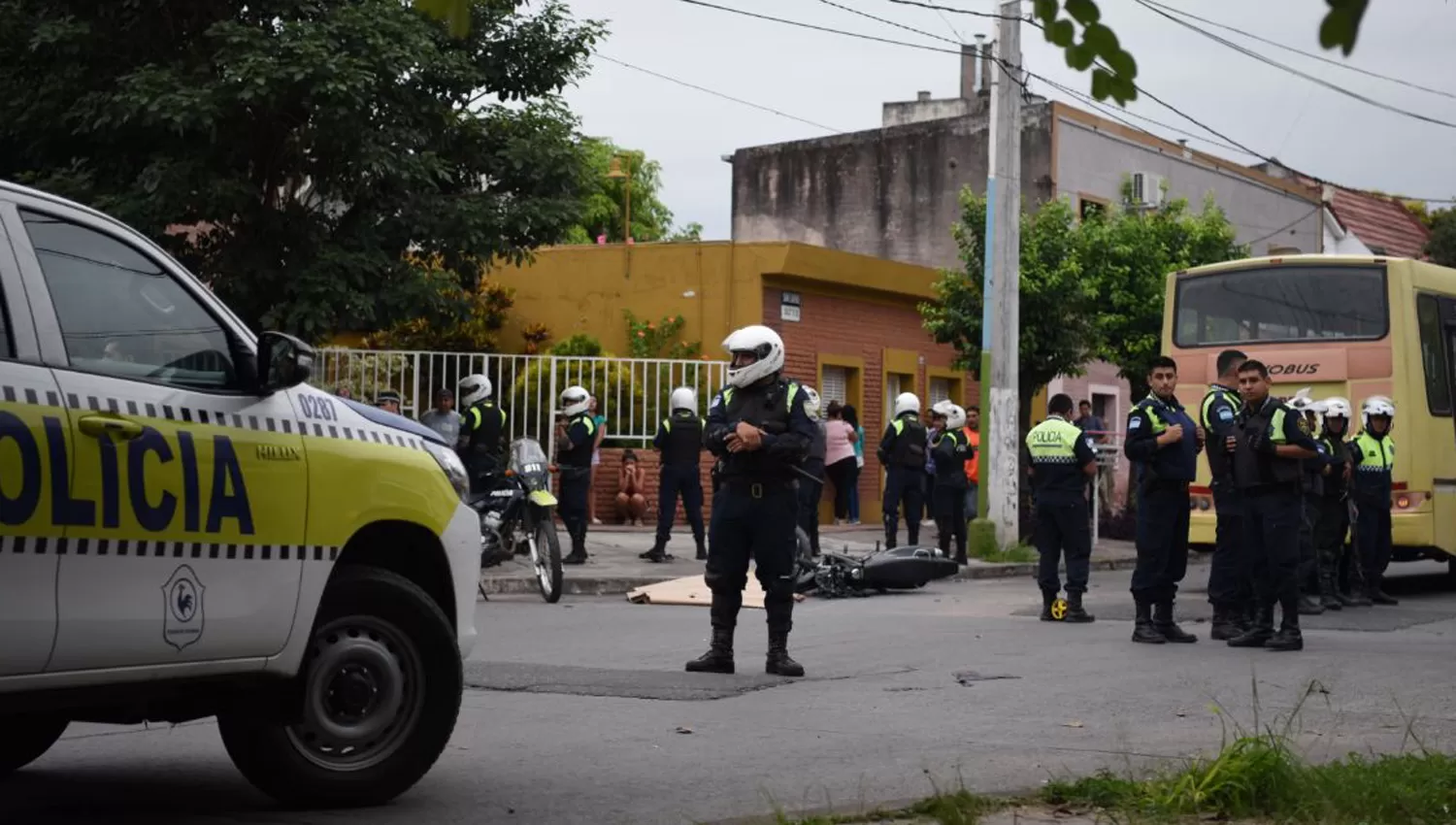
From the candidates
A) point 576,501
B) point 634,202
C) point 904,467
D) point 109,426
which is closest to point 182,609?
point 109,426

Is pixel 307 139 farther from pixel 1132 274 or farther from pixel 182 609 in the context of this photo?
pixel 1132 274

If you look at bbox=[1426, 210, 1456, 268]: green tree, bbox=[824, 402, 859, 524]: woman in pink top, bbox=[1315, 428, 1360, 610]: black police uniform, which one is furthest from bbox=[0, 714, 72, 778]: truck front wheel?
bbox=[1426, 210, 1456, 268]: green tree

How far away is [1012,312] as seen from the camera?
22500mm

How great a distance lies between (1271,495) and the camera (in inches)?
496

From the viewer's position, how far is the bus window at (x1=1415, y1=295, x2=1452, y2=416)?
19.3 metres

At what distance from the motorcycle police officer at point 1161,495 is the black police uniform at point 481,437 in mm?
6680

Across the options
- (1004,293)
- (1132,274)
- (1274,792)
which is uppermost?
(1132,274)

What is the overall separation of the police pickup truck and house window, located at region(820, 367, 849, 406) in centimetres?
2322

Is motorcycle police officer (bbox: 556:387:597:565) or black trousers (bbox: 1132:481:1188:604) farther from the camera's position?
motorcycle police officer (bbox: 556:387:597:565)

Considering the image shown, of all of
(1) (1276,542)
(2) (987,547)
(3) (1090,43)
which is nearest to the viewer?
(3) (1090,43)

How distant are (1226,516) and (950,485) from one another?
8011 millimetres

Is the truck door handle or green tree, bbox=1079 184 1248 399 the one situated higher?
green tree, bbox=1079 184 1248 399

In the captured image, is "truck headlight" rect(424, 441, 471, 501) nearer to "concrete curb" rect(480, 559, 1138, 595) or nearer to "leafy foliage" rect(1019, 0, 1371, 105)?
"leafy foliage" rect(1019, 0, 1371, 105)

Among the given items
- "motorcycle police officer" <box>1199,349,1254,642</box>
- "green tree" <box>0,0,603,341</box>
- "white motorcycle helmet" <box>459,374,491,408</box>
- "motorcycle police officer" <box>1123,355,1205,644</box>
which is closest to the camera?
"motorcycle police officer" <box>1123,355,1205,644</box>
